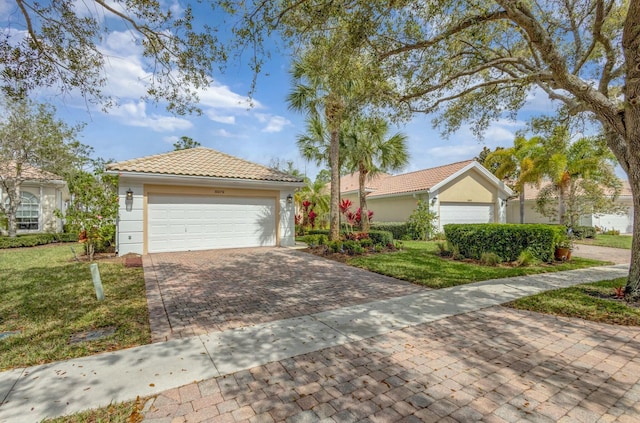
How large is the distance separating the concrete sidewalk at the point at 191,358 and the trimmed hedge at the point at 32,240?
15842 mm

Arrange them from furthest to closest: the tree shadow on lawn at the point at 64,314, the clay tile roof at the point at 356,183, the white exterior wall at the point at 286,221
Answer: the clay tile roof at the point at 356,183
the white exterior wall at the point at 286,221
the tree shadow on lawn at the point at 64,314

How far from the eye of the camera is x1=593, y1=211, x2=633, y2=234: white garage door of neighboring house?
837 inches

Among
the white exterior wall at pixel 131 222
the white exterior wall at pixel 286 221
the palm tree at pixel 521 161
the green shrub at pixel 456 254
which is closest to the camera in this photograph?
the green shrub at pixel 456 254

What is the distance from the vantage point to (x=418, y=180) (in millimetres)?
20000

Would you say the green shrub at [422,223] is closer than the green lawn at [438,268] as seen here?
No

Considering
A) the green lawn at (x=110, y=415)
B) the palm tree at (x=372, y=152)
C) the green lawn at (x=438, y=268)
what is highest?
the palm tree at (x=372, y=152)

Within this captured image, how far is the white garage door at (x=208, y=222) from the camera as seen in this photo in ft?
38.0

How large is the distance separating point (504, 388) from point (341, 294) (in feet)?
11.6

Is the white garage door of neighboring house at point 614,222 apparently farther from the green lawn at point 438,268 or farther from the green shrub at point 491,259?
the green shrub at point 491,259

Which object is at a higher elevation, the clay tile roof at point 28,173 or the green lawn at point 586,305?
the clay tile roof at point 28,173

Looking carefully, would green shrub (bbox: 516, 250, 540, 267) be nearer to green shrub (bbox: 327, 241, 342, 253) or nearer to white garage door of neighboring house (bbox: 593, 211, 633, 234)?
green shrub (bbox: 327, 241, 342, 253)

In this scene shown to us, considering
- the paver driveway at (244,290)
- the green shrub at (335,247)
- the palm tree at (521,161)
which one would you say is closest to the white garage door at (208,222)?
the paver driveway at (244,290)

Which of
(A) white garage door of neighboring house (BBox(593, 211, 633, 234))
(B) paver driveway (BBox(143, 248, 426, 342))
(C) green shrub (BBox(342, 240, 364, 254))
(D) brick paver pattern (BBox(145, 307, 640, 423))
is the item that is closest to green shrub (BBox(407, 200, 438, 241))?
(C) green shrub (BBox(342, 240, 364, 254))

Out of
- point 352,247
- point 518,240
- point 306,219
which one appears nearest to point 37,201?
point 306,219
